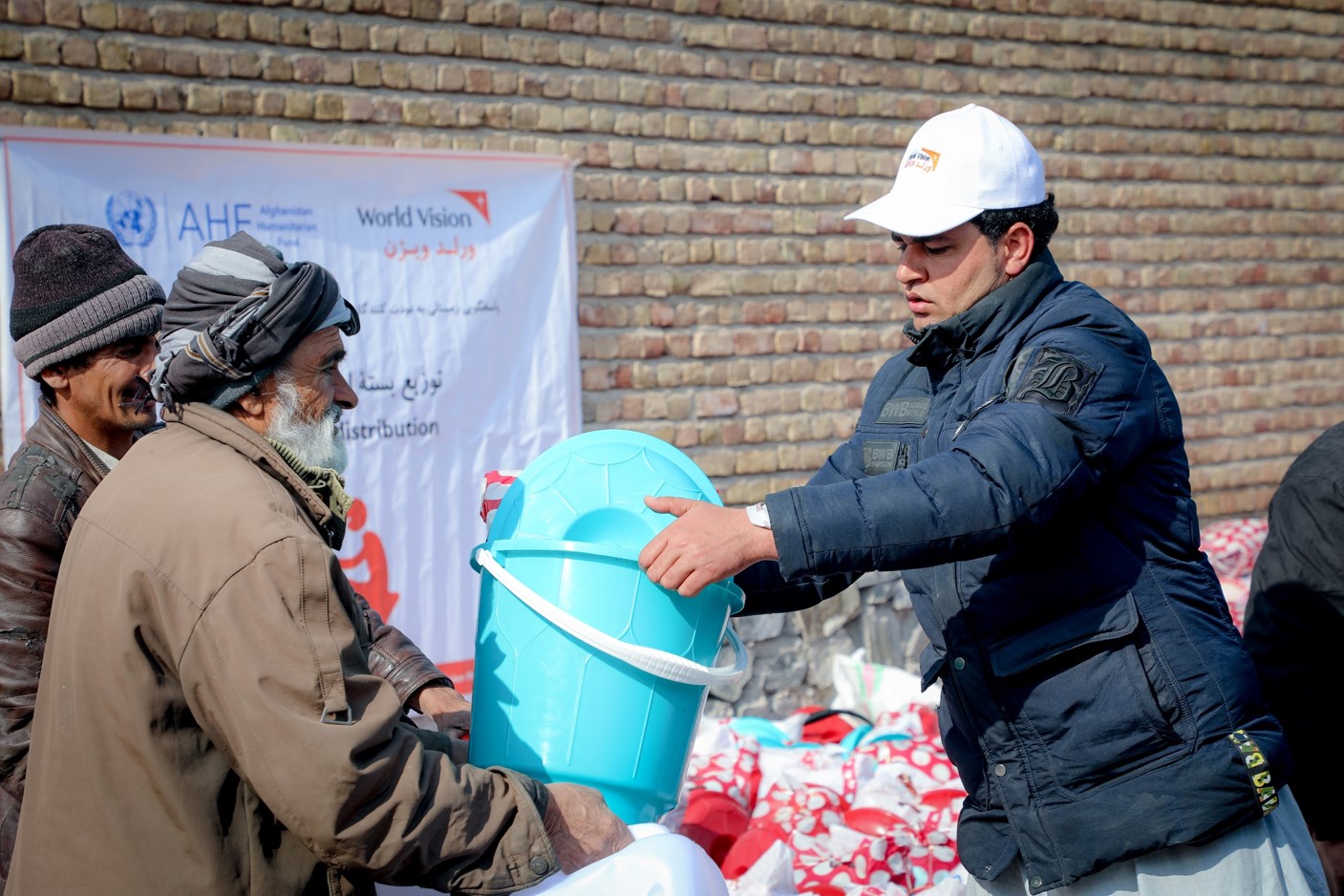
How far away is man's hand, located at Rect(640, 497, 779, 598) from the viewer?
186 cm

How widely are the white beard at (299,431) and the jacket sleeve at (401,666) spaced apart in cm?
50

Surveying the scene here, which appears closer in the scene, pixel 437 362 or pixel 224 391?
pixel 224 391

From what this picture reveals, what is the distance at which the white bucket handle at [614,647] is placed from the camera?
6.25ft

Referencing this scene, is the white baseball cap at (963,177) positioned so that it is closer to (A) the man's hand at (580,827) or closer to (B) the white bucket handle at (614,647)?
(B) the white bucket handle at (614,647)

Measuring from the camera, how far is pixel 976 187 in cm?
210

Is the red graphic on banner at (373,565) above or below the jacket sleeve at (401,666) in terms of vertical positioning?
below

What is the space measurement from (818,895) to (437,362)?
2.46 metres

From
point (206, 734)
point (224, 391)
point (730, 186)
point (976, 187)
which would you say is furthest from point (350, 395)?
point (730, 186)

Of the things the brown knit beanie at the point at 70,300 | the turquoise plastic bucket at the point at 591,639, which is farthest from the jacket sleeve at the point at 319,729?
the brown knit beanie at the point at 70,300

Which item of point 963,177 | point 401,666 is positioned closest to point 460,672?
point 401,666

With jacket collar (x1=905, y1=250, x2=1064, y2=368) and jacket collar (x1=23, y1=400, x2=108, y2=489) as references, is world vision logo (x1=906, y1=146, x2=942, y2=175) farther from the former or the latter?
jacket collar (x1=23, y1=400, x2=108, y2=489)

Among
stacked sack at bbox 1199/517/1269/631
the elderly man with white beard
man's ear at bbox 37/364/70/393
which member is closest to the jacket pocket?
the elderly man with white beard

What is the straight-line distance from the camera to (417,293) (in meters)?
4.65

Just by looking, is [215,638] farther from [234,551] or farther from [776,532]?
[776,532]
